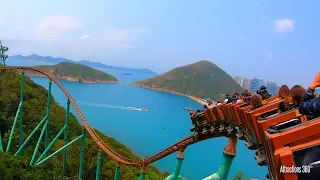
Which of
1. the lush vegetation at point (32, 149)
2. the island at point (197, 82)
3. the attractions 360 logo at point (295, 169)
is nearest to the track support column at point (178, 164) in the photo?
the lush vegetation at point (32, 149)

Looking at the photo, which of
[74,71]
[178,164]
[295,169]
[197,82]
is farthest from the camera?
[74,71]

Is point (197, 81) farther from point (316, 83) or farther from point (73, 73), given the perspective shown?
point (316, 83)

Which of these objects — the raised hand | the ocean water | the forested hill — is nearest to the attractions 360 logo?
the raised hand

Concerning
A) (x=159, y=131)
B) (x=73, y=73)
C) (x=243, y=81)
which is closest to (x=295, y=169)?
(x=159, y=131)

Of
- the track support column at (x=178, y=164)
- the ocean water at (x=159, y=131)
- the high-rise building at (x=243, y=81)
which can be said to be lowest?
the ocean water at (x=159, y=131)

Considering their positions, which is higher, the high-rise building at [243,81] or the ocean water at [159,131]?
the high-rise building at [243,81]

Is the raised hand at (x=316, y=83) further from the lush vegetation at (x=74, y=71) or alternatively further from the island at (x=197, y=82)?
the lush vegetation at (x=74, y=71)
